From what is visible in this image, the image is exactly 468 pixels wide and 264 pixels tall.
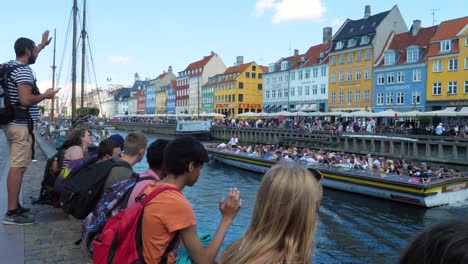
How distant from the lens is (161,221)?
2.52 m

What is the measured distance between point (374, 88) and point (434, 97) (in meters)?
7.97

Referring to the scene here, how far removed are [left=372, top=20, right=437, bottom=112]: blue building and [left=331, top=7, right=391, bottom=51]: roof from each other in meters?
3.01

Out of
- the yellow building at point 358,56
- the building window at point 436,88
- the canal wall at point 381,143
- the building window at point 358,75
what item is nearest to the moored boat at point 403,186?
the canal wall at point 381,143

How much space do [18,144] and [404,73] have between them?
47.0 metres

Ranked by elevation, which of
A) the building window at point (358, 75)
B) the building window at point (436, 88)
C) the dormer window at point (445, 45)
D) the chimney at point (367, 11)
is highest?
the chimney at point (367, 11)

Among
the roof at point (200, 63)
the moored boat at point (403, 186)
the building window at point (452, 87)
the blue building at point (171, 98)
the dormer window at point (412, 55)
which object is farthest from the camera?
the blue building at point (171, 98)

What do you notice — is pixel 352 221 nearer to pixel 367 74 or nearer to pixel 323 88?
pixel 367 74

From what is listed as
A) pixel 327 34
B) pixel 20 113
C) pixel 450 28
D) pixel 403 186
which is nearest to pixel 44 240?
pixel 20 113

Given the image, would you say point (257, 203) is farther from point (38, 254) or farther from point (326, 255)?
point (326, 255)

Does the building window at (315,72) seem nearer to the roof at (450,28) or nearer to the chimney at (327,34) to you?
the chimney at (327,34)

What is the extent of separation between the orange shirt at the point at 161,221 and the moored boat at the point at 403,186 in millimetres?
15202

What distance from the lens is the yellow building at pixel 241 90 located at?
8281 cm

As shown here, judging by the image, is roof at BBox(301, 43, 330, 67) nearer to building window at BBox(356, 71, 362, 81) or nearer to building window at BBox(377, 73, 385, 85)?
building window at BBox(356, 71, 362, 81)

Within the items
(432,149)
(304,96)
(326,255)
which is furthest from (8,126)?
(304,96)
